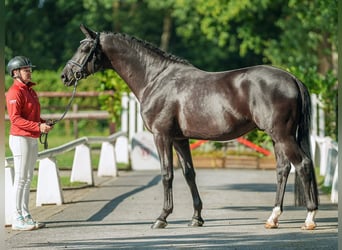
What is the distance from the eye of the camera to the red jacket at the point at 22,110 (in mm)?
12242

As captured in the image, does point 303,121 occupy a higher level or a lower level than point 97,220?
higher

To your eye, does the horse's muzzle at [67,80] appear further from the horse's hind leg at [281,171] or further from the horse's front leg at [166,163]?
the horse's hind leg at [281,171]

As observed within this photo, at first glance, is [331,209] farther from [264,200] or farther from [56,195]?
[56,195]

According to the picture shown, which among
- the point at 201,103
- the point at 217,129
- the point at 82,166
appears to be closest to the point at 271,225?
the point at 217,129

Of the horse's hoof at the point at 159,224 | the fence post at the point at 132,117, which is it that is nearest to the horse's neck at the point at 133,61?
the horse's hoof at the point at 159,224

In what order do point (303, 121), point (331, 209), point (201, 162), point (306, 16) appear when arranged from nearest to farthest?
point (303, 121) → point (331, 209) → point (201, 162) → point (306, 16)

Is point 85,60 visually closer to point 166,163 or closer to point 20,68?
point 20,68

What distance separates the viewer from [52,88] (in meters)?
40.0

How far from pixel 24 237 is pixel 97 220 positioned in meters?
1.94

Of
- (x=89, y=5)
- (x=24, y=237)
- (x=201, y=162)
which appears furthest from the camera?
(x=89, y=5)

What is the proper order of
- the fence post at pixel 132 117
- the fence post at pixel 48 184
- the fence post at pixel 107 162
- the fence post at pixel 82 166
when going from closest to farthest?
the fence post at pixel 48 184, the fence post at pixel 82 166, the fence post at pixel 107 162, the fence post at pixel 132 117

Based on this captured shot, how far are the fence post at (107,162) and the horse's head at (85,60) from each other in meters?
8.32

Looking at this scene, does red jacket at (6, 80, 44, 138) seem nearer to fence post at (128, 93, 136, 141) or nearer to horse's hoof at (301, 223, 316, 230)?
horse's hoof at (301, 223, 316, 230)

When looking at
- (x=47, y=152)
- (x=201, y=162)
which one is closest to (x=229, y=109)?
(x=47, y=152)
